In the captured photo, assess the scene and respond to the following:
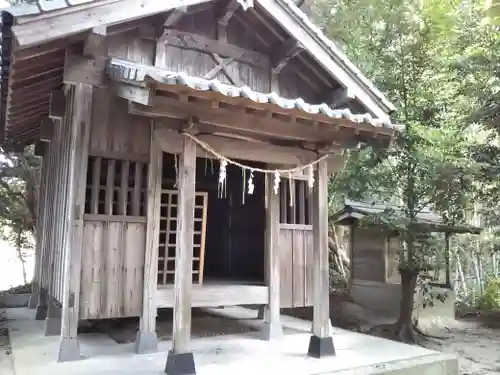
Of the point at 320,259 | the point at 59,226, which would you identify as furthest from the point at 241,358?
the point at 59,226

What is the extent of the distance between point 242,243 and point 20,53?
5.66 m

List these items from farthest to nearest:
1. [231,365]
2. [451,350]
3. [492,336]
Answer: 1. [492,336]
2. [451,350]
3. [231,365]

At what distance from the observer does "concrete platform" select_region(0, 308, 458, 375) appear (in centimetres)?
493

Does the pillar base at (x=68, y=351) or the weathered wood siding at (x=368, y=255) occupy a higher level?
the weathered wood siding at (x=368, y=255)

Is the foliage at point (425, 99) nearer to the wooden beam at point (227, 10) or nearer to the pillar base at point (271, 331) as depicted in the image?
the pillar base at point (271, 331)

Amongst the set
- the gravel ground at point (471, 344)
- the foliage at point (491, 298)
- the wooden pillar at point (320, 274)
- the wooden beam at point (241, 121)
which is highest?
the wooden beam at point (241, 121)

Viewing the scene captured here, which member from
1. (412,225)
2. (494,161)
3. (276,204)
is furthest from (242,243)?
(494,161)

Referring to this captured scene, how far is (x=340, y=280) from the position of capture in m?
14.7

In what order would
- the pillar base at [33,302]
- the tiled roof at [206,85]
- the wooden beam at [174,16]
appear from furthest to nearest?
the pillar base at [33,302]
the wooden beam at [174,16]
the tiled roof at [206,85]

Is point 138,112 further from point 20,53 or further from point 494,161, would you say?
point 494,161

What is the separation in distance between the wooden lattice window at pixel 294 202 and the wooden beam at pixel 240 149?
0.67 metres

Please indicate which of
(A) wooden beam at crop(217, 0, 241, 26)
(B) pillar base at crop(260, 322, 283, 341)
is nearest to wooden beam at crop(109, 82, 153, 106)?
(A) wooden beam at crop(217, 0, 241, 26)

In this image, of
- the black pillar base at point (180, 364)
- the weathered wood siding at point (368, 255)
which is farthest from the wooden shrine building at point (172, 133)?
the weathered wood siding at point (368, 255)

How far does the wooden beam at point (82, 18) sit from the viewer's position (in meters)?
4.55
